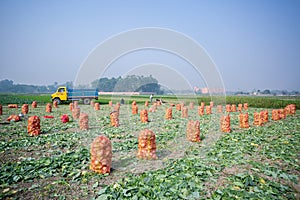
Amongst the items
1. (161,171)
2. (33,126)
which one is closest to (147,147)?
(161,171)

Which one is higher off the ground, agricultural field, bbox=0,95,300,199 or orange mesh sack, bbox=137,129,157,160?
orange mesh sack, bbox=137,129,157,160

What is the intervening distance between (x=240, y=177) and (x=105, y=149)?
345cm

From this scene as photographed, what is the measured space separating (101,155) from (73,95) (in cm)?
3186

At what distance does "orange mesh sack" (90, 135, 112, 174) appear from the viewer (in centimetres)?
564

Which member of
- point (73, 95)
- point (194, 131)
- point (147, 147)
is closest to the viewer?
point (147, 147)

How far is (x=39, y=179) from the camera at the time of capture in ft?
18.0

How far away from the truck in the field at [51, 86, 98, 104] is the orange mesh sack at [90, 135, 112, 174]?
101 ft

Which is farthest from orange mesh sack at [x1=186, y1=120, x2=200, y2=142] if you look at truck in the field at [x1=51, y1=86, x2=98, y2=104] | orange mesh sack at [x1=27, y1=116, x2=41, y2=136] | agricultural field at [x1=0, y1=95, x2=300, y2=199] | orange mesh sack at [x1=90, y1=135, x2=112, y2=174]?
truck in the field at [x1=51, y1=86, x2=98, y2=104]

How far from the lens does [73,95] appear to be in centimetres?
3544

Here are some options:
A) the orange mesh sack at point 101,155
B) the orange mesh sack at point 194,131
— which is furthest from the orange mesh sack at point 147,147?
the orange mesh sack at point 194,131

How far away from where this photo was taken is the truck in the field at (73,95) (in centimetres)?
3419

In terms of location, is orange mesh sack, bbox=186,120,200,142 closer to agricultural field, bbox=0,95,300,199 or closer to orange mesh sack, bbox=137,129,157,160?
agricultural field, bbox=0,95,300,199

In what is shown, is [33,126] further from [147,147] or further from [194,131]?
[194,131]

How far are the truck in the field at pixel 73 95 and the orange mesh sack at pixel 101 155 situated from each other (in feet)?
101
